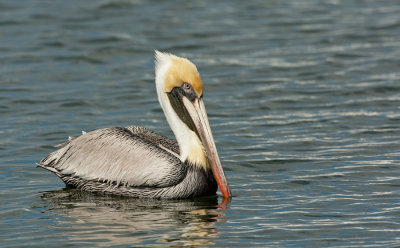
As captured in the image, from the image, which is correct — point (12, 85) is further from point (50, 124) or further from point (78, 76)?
point (50, 124)

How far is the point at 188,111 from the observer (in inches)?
297

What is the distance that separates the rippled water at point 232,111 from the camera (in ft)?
22.1

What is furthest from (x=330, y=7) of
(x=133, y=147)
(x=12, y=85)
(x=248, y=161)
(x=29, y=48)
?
(x=133, y=147)

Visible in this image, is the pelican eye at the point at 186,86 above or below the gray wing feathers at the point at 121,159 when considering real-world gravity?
above

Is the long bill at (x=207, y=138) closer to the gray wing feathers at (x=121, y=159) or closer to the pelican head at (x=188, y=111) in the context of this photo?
the pelican head at (x=188, y=111)

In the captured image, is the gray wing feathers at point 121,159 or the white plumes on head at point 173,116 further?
the white plumes on head at point 173,116

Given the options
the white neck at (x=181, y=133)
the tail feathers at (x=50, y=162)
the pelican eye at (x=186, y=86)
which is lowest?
the tail feathers at (x=50, y=162)

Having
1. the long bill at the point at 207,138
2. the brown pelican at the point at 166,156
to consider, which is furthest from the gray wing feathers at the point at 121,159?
the long bill at the point at 207,138

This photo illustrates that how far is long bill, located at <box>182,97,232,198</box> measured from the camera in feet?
24.1

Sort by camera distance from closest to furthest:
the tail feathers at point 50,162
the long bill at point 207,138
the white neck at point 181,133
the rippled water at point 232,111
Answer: the rippled water at point 232,111 → the long bill at point 207,138 → the white neck at point 181,133 → the tail feathers at point 50,162

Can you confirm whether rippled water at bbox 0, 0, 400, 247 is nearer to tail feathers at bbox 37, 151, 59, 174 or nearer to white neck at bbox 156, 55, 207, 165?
tail feathers at bbox 37, 151, 59, 174

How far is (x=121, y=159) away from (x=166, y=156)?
16.4 inches

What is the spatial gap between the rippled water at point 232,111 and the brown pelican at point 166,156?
135 mm

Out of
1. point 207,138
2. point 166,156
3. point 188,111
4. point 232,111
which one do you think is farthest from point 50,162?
point 232,111
